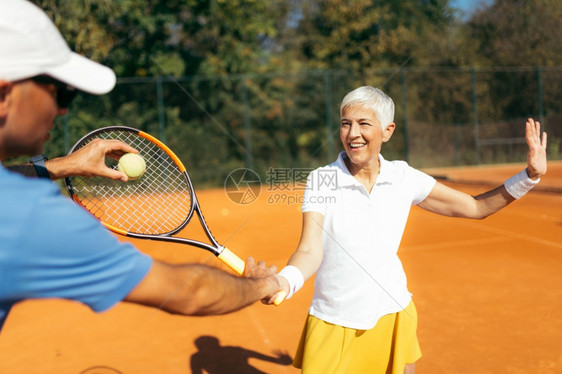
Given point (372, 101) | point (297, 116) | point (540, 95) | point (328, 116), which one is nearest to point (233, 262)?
point (372, 101)

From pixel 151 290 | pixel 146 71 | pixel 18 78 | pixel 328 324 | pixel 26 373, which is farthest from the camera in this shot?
pixel 146 71

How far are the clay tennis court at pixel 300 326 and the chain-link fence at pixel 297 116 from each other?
27.9 ft

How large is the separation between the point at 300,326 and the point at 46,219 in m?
3.25

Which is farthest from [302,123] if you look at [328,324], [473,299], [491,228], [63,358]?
[328,324]

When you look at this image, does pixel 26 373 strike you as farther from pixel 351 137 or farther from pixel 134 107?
pixel 134 107

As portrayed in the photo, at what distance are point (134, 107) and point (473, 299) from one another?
39.0ft

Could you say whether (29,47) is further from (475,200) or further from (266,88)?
(266,88)

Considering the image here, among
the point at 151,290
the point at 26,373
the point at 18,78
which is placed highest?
the point at 18,78

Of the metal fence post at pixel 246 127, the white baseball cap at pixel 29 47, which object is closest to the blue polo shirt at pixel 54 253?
the white baseball cap at pixel 29 47

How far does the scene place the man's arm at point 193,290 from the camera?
3.97 ft

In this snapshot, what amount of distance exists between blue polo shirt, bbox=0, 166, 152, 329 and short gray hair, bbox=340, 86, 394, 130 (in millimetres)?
1385

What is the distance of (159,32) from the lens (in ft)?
53.2

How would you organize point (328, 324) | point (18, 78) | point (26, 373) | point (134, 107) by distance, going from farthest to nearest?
point (134, 107) < point (26, 373) < point (328, 324) < point (18, 78)

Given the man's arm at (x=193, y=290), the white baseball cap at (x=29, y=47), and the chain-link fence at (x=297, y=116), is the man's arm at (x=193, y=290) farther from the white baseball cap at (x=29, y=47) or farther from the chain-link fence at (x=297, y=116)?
the chain-link fence at (x=297, y=116)
